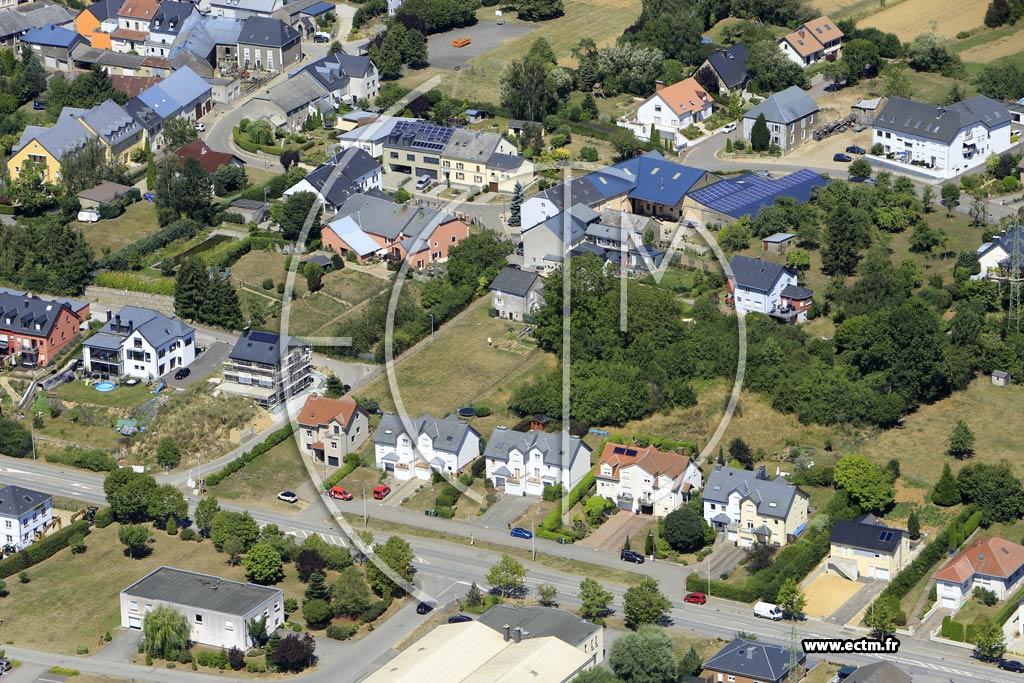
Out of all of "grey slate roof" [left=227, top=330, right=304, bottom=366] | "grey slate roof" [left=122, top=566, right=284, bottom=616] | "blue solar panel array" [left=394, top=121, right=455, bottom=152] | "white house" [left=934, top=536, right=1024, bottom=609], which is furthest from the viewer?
"blue solar panel array" [left=394, top=121, right=455, bottom=152]

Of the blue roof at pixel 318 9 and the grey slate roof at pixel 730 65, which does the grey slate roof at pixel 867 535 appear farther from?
the blue roof at pixel 318 9

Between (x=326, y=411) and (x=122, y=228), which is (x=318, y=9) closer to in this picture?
(x=122, y=228)

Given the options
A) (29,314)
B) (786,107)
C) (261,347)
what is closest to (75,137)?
(29,314)

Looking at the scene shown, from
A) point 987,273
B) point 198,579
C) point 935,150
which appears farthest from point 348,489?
point 935,150

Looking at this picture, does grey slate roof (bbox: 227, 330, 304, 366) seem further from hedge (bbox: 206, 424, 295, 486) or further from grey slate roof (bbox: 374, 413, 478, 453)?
grey slate roof (bbox: 374, 413, 478, 453)

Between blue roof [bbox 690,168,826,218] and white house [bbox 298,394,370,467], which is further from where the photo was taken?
blue roof [bbox 690,168,826,218]

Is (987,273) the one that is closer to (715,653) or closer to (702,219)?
(702,219)

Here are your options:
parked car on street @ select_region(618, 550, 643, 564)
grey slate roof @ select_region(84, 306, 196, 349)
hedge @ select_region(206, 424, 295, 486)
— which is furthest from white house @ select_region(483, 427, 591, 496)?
grey slate roof @ select_region(84, 306, 196, 349)
